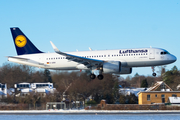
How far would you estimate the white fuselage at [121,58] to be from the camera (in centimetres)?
3541

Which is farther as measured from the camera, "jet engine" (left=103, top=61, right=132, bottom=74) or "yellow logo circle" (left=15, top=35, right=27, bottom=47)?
"yellow logo circle" (left=15, top=35, right=27, bottom=47)

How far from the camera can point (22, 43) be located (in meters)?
43.1

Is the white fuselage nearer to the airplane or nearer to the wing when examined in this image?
the airplane

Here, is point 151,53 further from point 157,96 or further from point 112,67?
point 157,96

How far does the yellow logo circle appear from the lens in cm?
4303

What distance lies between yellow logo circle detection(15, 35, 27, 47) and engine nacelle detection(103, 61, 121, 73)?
1487 centimetres

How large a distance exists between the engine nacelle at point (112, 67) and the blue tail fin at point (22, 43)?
12.0 metres

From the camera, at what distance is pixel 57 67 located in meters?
39.4

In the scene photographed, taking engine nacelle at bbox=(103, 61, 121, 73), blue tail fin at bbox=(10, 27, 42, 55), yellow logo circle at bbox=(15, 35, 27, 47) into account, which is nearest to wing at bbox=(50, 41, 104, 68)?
engine nacelle at bbox=(103, 61, 121, 73)

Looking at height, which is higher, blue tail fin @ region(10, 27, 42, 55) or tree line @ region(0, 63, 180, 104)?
blue tail fin @ region(10, 27, 42, 55)

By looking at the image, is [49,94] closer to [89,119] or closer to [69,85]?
[69,85]

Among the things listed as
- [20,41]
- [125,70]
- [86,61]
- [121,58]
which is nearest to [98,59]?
[86,61]

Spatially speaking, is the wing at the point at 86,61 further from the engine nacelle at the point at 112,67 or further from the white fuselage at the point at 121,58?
the engine nacelle at the point at 112,67

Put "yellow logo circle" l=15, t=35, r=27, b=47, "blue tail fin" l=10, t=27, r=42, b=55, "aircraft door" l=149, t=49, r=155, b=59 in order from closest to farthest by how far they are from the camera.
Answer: "aircraft door" l=149, t=49, r=155, b=59 → "blue tail fin" l=10, t=27, r=42, b=55 → "yellow logo circle" l=15, t=35, r=27, b=47
